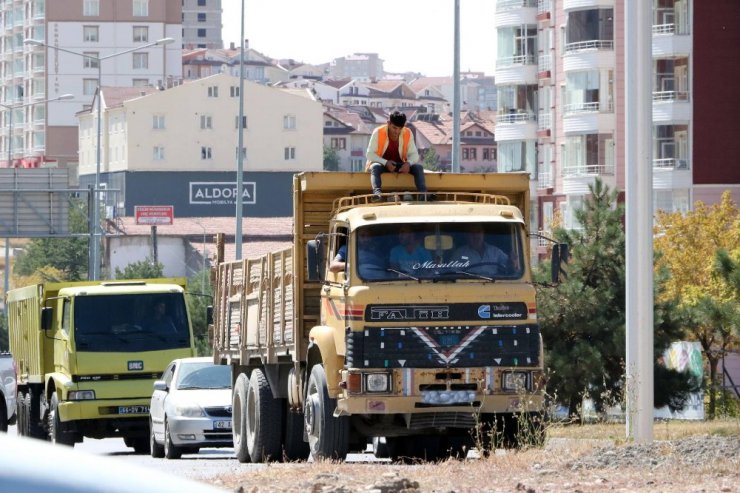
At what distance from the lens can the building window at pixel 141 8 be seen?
177875 millimetres

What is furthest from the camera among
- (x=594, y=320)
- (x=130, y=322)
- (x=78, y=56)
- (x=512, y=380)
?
(x=78, y=56)

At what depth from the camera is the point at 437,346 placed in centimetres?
1614

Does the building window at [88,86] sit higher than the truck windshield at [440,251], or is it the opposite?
the building window at [88,86]

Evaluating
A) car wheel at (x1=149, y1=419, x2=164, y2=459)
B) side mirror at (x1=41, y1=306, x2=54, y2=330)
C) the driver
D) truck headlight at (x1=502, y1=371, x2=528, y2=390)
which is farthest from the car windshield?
the driver

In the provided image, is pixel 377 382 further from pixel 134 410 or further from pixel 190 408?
pixel 134 410

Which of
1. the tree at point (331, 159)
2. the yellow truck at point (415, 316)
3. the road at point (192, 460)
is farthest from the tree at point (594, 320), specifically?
the tree at point (331, 159)

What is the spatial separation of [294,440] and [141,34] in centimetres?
16208

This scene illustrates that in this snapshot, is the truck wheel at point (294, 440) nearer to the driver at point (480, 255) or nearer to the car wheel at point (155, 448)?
the driver at point (480, 255)

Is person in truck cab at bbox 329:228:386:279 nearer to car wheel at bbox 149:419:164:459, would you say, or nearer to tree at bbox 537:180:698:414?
car wheel at bbox 149:419:164:459

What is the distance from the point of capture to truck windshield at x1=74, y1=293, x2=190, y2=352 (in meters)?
26.5

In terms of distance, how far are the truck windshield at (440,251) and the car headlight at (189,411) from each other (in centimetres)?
799

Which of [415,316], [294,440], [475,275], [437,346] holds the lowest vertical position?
[294,440]

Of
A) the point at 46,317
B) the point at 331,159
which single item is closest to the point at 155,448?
the point at 46,317

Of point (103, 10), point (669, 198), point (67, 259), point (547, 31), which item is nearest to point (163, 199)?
point (67, 259)
